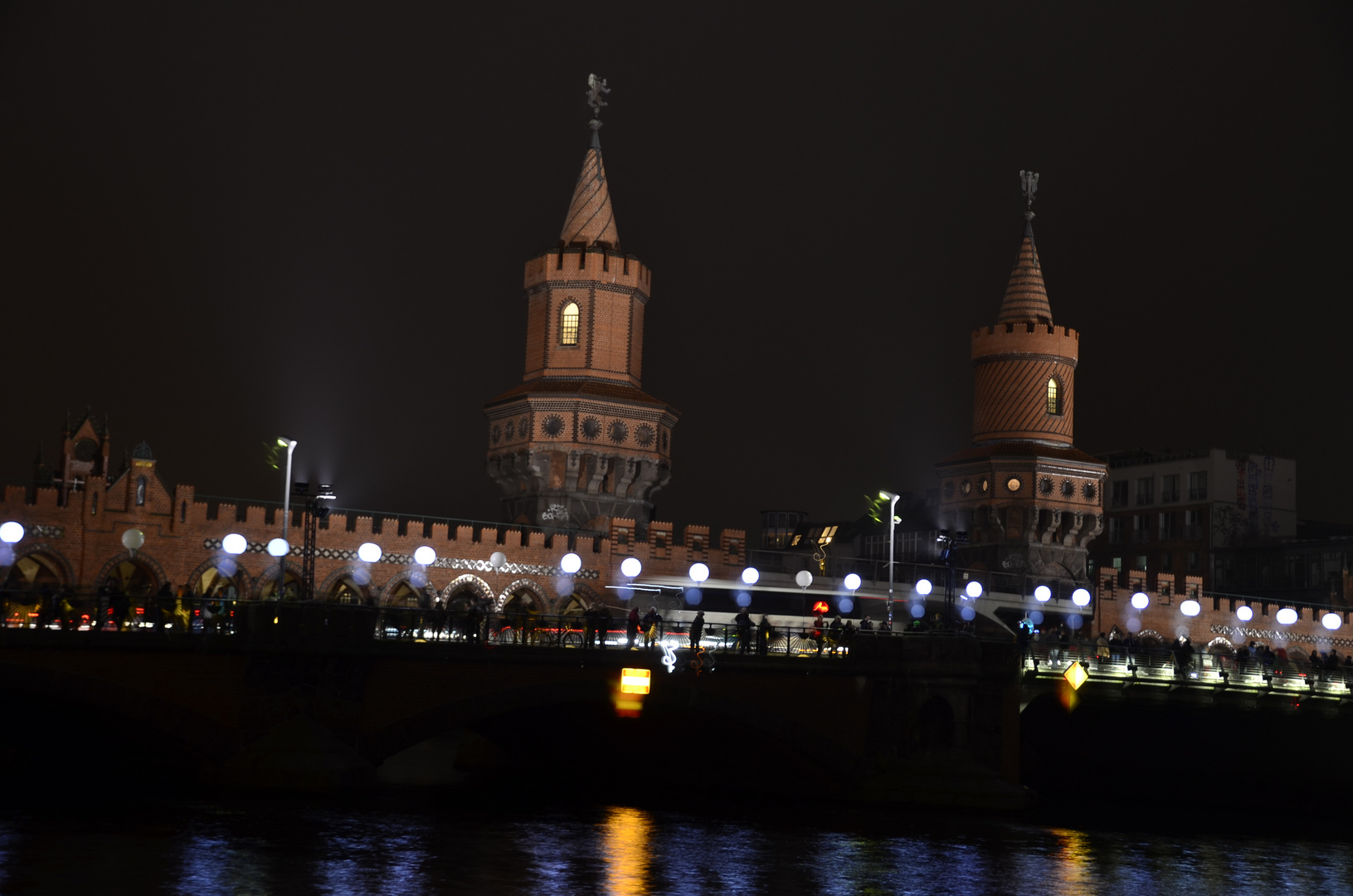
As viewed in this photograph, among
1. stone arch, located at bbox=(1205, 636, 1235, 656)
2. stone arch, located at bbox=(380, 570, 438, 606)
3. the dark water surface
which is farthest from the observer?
stone arch, located at bbox=(1205, 636, 1235, 656)

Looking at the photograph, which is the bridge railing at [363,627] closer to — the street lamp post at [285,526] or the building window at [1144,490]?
the street lamp post at [285,526]

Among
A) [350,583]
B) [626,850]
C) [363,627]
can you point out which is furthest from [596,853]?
[350,583]

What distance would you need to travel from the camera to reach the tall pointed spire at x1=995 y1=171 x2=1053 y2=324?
3366 inches

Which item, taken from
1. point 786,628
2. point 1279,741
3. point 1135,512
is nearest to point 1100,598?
point 1279,741

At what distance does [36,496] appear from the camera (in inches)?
2141

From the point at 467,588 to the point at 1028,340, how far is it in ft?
119

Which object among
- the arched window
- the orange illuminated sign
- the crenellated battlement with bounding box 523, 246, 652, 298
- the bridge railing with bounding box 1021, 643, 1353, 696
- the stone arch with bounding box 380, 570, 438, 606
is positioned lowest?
the orange illuminated sign

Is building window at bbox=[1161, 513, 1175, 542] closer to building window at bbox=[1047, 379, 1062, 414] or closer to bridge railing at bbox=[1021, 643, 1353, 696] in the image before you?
building window at bbox=[1047, 379, 1062, 414]

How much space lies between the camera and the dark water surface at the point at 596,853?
105 ft

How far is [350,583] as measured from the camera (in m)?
59.3

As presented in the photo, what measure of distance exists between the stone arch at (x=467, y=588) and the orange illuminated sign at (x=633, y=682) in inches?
697

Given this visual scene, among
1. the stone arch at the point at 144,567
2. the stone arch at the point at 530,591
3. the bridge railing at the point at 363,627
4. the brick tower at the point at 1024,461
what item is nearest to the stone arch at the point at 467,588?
the stone arch at the point at 530,591

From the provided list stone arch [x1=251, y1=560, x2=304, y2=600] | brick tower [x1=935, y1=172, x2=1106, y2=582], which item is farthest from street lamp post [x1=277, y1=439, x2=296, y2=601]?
brick tower [x1=935, y1=172, x2=1106, y2=582]

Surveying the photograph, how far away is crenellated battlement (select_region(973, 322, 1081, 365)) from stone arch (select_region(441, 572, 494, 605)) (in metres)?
34.6
